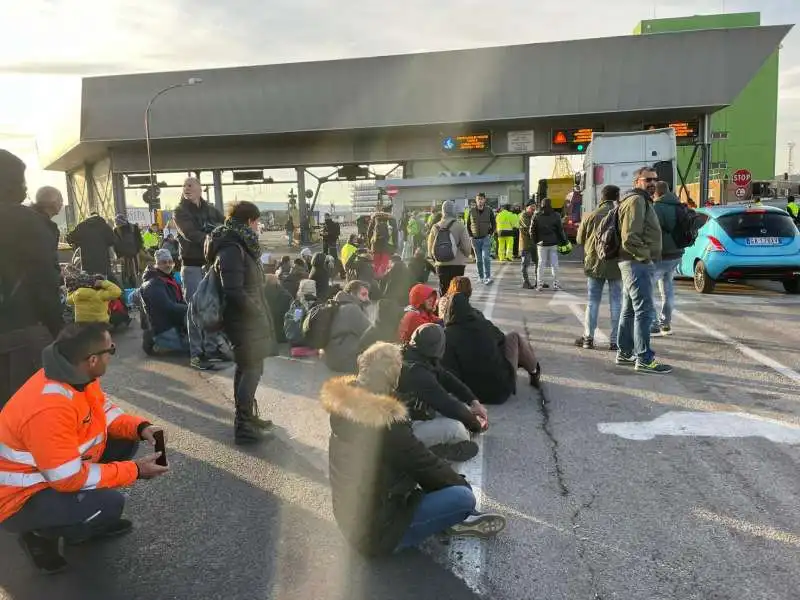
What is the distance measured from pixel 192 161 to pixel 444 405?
3185 centimetres

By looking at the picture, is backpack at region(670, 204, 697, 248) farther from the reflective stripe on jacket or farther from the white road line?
the reflective stripe on jacket

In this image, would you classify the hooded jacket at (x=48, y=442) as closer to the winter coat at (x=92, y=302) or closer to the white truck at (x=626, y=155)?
the winter coat at (x=92, y=302)

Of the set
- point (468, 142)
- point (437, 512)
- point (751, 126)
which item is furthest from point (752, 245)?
point (751, 126)

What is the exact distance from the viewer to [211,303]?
15.7 feet

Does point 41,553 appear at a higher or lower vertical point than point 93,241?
lower

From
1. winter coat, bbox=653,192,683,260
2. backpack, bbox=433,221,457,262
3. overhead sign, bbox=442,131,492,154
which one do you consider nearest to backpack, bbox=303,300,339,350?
backpack, bbox=433,221,457,262

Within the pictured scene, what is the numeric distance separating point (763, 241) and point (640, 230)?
20.0 ft

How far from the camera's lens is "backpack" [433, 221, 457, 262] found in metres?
9.87

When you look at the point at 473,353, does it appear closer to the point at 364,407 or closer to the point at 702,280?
the point at 364,407

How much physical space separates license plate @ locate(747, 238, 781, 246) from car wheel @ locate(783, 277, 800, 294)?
0.89m

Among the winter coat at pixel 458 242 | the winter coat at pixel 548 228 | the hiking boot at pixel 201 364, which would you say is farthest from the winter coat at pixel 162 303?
the winter coat at pixel 548 228

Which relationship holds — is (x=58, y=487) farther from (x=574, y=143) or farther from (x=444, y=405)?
(x=574, y=143)

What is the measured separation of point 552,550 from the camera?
3.29 meters

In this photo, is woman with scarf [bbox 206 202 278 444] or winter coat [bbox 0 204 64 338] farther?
woman with scarf [bbox 206 202 278 444]
